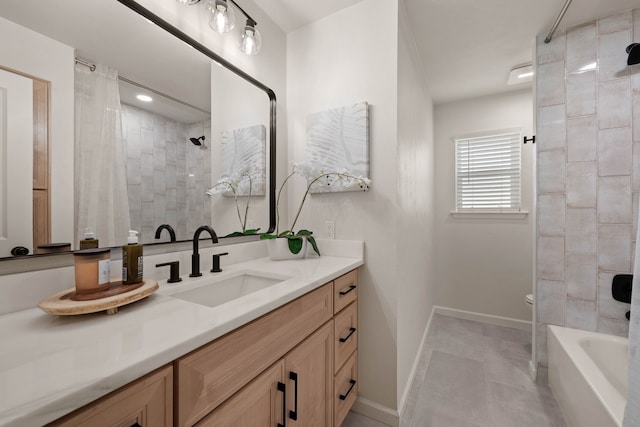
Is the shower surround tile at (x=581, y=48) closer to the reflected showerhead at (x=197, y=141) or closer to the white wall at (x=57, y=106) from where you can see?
the reflected showerhead at (x=197, y=141)

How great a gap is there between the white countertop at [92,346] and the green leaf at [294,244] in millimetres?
621

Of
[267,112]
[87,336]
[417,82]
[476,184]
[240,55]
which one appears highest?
[417,82]

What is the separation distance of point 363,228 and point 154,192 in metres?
1.12

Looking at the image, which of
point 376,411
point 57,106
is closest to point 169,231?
point 57,106

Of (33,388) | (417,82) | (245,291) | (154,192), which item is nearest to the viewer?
(33,388)

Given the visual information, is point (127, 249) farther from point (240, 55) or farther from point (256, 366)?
point (240, 55)

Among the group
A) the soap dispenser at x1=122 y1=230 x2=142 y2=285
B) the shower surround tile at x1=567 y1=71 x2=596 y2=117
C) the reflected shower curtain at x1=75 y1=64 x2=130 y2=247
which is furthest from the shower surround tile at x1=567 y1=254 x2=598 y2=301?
the reflected shower curtain at x1=75 y1=64 x2=130 y2=247

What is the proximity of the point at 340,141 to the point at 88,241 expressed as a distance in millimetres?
1322

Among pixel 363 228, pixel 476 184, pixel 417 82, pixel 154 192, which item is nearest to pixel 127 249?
pixel 154 192

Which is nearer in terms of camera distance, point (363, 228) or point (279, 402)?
point (279, 402)

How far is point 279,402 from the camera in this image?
922 millimetres

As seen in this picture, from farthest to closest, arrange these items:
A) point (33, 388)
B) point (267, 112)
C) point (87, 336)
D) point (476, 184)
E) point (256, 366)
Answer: point (476, 184)
point (267, 112)
point (256, 366)
point (87, 336)
point (33, 388)

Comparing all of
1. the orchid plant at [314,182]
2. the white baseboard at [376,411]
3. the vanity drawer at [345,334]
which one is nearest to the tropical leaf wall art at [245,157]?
the orchid plant at [314,182]

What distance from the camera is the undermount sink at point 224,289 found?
1.12 metres
